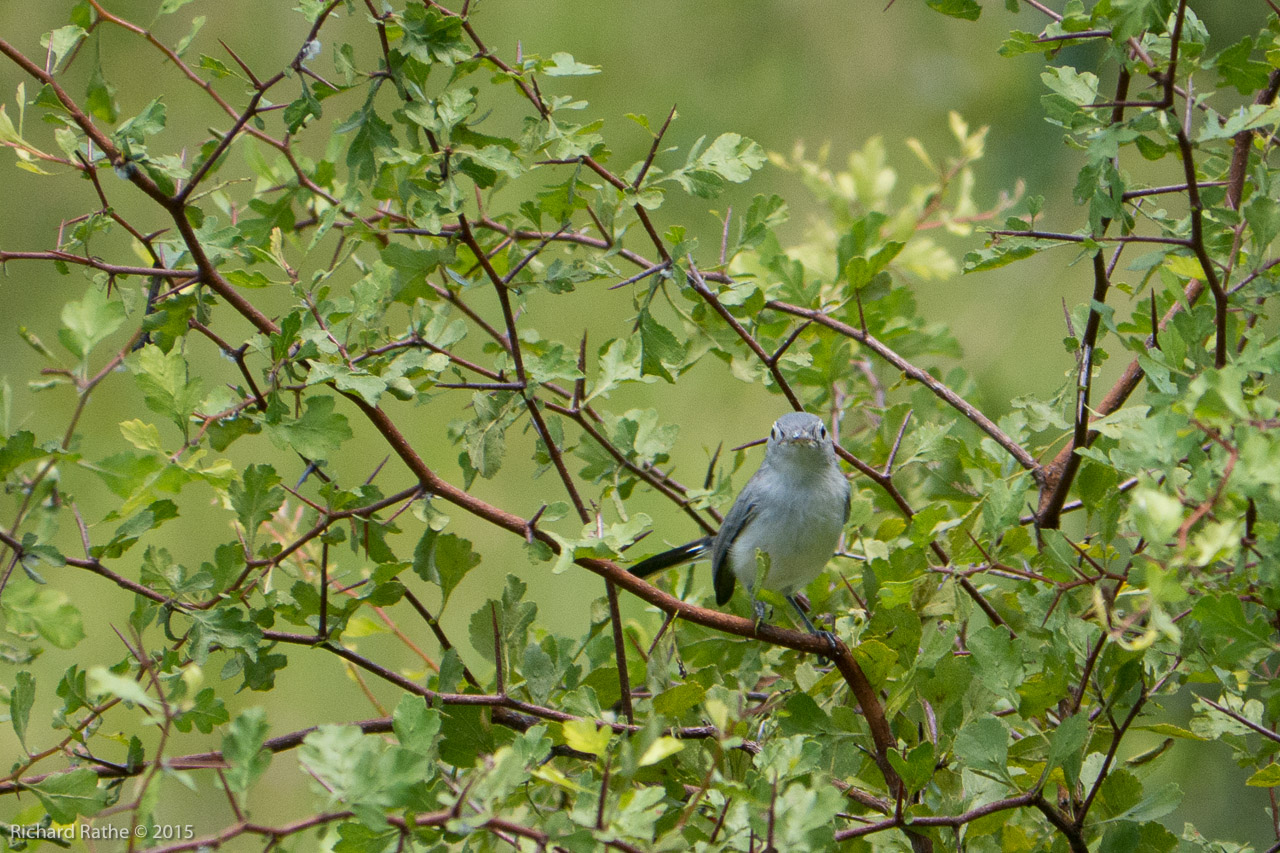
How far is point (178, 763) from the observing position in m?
0.78

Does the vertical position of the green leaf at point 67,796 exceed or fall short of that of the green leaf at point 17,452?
it falls short

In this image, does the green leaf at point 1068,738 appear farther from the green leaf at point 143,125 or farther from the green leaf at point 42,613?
the green leaf at point 143,125

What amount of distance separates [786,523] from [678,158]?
1321 millimetres

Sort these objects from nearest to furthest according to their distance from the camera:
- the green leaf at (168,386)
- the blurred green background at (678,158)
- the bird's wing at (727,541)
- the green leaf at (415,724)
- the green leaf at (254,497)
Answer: the green leaf at (415,724) < the green leaf at (168,386) < the green leaf at (254,497) < the bird's wing at (727,541) < the blurred green background at (678,158)

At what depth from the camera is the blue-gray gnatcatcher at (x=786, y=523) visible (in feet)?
4.90

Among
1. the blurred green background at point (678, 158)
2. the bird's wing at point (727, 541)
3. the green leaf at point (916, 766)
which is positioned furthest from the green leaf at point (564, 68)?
the blurred green background at point (678, 158)

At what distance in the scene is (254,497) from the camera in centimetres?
93

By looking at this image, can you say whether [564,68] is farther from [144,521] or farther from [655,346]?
[144,521]

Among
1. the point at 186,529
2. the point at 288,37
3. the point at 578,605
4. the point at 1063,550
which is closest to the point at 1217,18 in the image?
the point at 1063,550

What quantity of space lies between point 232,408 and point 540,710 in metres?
0.36

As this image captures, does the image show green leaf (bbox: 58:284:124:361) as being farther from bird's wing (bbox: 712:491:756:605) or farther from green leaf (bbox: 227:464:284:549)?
bird's wing (bbox: 712:491:756:605)

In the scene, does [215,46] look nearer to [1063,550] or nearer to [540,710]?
[540,710]

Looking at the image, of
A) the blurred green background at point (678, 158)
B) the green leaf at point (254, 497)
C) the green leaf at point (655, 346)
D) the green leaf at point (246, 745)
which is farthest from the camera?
the blurred green background at point (678, 158)

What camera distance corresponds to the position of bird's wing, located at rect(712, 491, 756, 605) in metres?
1.46
